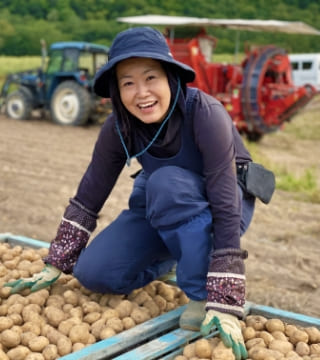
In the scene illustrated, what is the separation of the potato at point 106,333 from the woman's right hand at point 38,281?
367 mm

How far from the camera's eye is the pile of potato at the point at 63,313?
1606 mm

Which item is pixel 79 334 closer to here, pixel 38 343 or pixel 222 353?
pixel 38 343

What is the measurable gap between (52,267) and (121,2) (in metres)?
23.9

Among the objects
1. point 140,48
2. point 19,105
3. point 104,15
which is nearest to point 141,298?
point 140,48

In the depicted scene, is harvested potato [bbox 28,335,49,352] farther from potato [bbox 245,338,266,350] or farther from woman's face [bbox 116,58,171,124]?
woman's face [bbox 116,58,171,124]

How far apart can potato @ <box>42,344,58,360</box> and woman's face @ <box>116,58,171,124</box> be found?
72 cm

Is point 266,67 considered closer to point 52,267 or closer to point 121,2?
point 52,267

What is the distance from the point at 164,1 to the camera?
25234mm

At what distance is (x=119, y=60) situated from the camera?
1.66 m

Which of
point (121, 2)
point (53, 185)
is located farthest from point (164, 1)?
point (53, 185)

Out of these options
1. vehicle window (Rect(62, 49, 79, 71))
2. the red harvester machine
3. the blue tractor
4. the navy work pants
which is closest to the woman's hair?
the navy work pants

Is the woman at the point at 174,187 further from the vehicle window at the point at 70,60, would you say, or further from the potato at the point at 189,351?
the vehicle window at the point at 70,60

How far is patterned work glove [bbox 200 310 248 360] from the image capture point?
157 cm

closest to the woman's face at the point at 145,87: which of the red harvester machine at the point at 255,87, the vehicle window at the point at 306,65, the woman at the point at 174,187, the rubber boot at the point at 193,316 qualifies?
the woman at the point at 174,187
